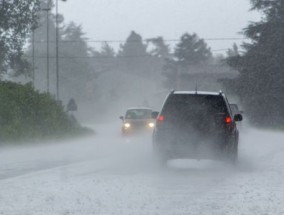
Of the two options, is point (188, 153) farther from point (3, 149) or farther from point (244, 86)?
point (244, 86)

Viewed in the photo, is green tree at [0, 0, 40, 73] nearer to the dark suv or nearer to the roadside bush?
the roadside bush

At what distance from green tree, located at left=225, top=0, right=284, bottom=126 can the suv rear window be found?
52758 millimetres

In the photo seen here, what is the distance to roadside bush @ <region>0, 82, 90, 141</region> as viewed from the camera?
123 ft

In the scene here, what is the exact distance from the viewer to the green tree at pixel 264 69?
73875mm

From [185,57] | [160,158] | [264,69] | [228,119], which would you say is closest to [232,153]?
[228,119]

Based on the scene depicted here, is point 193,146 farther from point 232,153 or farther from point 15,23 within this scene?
point 15,23

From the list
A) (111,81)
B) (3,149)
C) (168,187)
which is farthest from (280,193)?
(111,81)

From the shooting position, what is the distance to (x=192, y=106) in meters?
20.6

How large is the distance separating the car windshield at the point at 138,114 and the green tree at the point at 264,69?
1215 inches

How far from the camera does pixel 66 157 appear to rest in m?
26.6

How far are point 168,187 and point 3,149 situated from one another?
16.5m

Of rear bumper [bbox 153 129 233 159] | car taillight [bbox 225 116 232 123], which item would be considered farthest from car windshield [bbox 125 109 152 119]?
rear bumper [bbox 153 129 233 159]

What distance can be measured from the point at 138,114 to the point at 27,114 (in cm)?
586

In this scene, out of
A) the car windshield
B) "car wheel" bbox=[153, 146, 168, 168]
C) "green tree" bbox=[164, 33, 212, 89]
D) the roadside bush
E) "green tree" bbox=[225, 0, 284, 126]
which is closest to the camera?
"car wheel" bbox=[153, 146, 168, 168]
